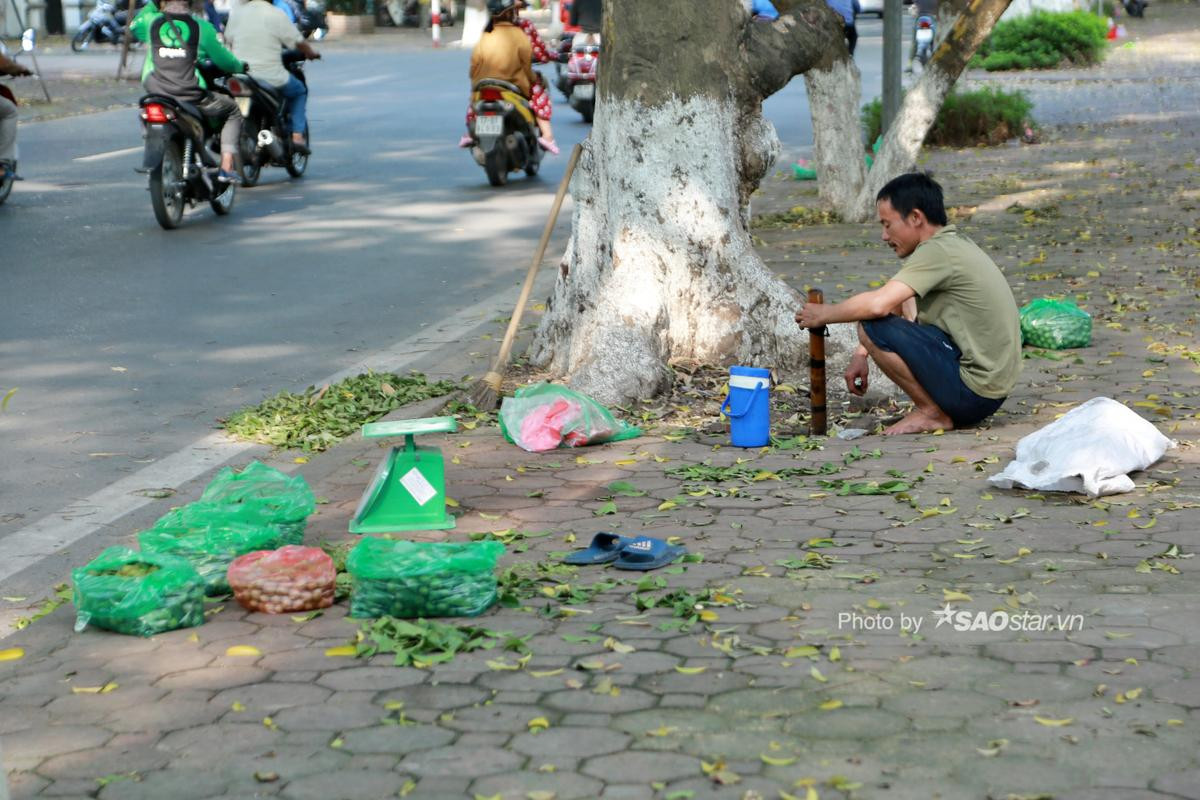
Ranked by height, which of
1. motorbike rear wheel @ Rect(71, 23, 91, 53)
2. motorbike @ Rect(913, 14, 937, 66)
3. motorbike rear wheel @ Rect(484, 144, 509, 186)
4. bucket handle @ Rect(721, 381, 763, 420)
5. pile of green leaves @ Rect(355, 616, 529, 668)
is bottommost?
pile of green leaves @ Rect(355, 616, 529, 668)

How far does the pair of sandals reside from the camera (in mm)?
4695

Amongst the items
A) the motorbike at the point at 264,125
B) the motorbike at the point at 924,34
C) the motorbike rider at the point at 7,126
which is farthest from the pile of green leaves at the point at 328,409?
the motorbike at the point at 924,34

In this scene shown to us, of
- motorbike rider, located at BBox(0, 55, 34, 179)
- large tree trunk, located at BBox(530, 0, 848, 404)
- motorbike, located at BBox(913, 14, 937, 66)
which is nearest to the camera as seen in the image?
large tree trunk, located at BBox(530, 0, 848, 404)

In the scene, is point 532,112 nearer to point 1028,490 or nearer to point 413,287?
point 413,287

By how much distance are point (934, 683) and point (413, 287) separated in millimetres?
6748

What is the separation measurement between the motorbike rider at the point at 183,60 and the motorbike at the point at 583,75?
8.43 metres

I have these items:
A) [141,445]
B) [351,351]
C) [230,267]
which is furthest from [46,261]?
[141,445]

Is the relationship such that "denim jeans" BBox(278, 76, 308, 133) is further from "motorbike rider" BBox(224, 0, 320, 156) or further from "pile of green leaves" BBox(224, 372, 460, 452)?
"pile of green leaves" BBox(224, 372, 460, 452)

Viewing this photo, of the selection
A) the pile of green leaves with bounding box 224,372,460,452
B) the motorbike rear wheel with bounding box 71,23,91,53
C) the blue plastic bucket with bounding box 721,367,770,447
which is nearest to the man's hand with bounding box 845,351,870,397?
the blue plastic bucket with bounding box 721,367,770,447

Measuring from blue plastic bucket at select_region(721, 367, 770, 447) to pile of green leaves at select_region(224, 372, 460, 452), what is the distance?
158 cm

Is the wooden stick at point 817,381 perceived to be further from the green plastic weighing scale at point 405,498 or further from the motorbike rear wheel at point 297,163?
the motorbike rear wheel at point 297,163

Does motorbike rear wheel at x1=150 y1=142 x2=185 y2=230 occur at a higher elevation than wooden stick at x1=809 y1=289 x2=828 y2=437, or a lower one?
higher

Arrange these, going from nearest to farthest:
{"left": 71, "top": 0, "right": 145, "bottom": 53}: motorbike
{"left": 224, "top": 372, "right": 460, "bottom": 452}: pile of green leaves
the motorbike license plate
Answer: {"left": 224, "top": 372, "right": 460, "bottom": 452}: pile of green leaves → the motorbike license plate → {"left": 71, "top": 0, "right": 145, "bottom": 53}: motorbike

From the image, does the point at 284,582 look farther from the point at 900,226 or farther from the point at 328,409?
the point at 900,226
